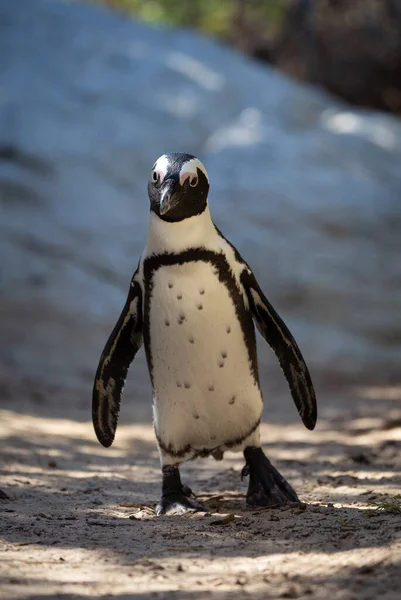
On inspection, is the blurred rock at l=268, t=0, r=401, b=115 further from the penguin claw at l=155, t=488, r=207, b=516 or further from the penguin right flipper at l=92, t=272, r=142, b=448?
the penguin claw at l=155, t=488, r=207, b=516

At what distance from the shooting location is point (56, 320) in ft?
30.7

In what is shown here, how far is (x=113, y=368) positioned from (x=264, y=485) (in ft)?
2.54

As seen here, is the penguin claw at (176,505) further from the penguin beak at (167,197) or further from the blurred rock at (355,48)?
the blurred rock at (355,48)

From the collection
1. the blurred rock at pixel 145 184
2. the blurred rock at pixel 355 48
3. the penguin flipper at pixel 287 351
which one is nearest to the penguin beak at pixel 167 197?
the penguin flipper at pixel 287 351

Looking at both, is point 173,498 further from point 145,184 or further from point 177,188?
point 145,184

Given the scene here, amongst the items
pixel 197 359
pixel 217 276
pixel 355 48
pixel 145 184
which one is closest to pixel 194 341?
pixel 197 359

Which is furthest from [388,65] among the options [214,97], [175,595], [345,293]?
[175,595]

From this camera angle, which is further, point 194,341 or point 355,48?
point 355,48

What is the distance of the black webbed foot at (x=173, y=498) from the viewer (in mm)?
3387

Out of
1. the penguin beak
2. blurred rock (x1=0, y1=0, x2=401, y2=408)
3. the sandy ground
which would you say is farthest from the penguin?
blurred rock (x1=0, y1=0, x2=401, y2=408)

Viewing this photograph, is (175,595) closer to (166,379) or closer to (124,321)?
(166,379)

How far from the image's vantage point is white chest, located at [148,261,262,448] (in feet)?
10.9

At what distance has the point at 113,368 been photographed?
Result: 3.63 metres

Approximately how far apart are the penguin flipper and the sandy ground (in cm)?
39
